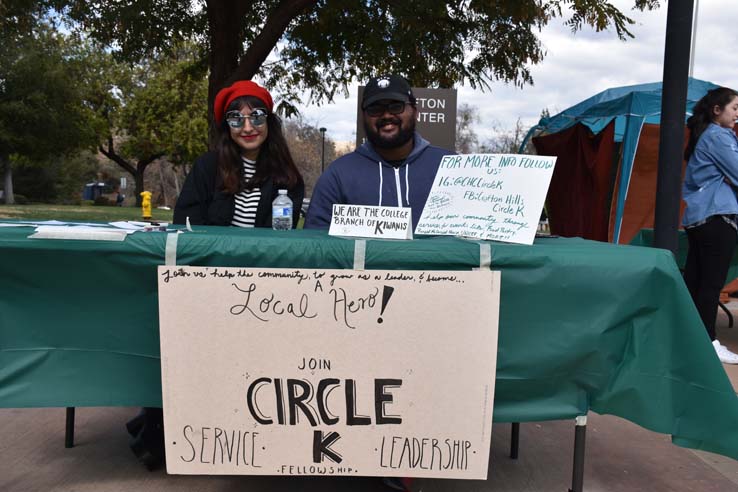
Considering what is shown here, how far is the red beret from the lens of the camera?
11.0 feet

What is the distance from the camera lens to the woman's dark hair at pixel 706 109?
5.04 m

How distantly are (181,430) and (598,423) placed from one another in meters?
2.56

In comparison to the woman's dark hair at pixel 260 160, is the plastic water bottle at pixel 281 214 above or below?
below

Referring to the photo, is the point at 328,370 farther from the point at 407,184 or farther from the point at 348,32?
the point at 348,32

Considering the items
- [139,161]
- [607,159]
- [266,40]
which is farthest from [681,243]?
[139,161]

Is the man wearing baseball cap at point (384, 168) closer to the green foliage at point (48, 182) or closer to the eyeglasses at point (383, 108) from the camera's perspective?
the eyeglasses at point (383, 108)

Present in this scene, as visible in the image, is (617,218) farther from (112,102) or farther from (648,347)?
(112,102)

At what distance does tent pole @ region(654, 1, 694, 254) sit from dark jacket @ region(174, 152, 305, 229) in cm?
194

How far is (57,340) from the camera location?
8.10ft

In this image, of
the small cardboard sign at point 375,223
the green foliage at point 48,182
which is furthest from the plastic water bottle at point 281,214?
the green foliage at point 48,182

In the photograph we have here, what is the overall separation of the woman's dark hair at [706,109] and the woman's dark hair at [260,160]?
3227 millimetres

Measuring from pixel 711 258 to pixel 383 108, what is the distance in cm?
323

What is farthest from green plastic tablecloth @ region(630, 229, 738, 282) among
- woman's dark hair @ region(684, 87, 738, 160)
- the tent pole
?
the tent pole

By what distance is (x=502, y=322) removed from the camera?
8.05 feet
